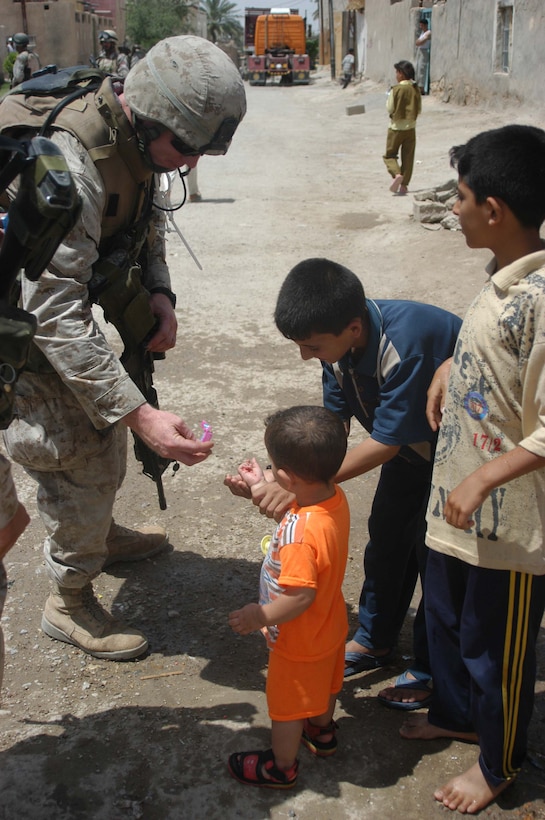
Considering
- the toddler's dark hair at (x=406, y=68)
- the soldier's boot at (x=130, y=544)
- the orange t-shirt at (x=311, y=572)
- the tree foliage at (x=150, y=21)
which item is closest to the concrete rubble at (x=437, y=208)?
the toddler's dark hair at (x=406, y=68)

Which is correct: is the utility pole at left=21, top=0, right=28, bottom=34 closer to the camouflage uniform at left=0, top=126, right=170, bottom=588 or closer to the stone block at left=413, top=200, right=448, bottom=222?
the stone block at left=413, top=200, right=448, bottom=222

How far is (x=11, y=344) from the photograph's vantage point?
1735mm

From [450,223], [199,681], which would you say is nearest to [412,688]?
[199,681]

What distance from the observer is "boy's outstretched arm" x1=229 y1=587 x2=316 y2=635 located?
215cm

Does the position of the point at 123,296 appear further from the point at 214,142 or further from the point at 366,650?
the point at 366,650

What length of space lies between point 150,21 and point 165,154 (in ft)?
185

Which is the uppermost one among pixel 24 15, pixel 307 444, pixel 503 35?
pixel 24 15

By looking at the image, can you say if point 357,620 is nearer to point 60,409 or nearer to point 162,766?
point 162,766

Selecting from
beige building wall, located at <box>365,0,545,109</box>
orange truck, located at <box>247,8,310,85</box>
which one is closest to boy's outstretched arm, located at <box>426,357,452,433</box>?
beige building wall, located at <box>365,0,545,109</box>

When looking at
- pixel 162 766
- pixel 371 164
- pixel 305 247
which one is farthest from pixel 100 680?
pixel 371 164

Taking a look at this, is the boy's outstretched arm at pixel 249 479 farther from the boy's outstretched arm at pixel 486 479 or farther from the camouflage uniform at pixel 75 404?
the boy's outstretched arm at pixel 486 479

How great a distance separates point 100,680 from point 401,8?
27.0 metres

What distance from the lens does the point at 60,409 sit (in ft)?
8.93

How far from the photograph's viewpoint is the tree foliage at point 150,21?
5195 centimetres
